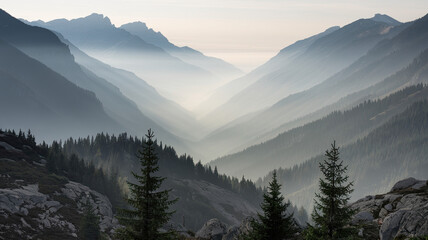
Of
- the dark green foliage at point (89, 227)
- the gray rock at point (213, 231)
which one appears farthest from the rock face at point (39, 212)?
the gray rock at point (213, 231)

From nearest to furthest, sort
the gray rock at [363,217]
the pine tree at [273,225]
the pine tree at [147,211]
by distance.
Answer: the pine tree at [147,211]
the pine tree at [273,225]
the gray rock at [363,217]

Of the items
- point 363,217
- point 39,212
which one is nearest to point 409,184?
point 363,217

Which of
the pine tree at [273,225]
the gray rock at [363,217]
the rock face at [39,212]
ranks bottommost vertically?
the pine tree at [273,225]

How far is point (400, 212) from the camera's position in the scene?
130ft

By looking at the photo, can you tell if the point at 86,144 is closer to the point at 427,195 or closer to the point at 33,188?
the point at 33,188

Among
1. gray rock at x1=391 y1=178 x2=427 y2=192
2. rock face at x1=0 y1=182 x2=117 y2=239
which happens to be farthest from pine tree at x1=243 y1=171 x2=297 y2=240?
rock face at x1=0 y1=182 x2=117 y2=239

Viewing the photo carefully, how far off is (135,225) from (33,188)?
2620 inches

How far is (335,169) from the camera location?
33.6m

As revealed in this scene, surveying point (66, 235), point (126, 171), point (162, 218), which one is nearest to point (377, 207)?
point (162, 218)

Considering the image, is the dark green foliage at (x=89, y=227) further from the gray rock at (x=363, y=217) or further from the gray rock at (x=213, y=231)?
the gray rock at (x=363, y=217)

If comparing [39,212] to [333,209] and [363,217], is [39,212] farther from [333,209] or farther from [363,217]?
[333,209]

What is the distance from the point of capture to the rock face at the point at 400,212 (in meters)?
36.7

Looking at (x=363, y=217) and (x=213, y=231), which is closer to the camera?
(x=363, y=217)

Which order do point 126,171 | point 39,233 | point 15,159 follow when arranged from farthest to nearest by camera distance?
point 126,171 < point 15,159 < point 39,233
